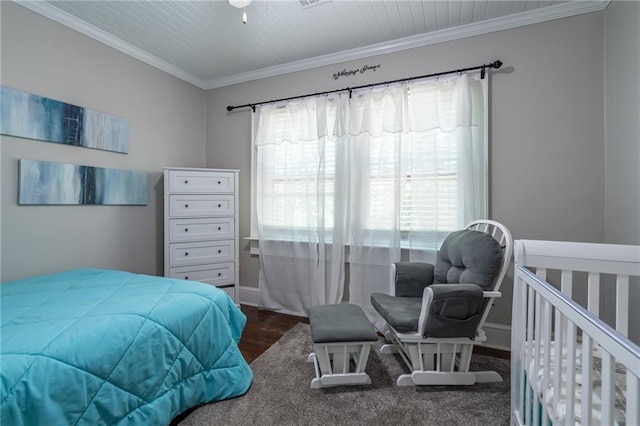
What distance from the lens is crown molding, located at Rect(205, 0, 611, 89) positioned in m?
1.96

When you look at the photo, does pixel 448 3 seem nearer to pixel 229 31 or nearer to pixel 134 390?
pixel 229 31

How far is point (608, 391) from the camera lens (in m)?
0.59

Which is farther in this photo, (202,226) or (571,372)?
(202,226)

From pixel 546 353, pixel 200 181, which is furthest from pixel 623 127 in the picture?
pixel 200 181

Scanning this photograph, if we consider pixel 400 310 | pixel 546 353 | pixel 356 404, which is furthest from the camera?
pixel 400 310

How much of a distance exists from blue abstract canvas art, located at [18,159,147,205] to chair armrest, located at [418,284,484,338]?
265 centimetres

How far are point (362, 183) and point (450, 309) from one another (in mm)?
1322

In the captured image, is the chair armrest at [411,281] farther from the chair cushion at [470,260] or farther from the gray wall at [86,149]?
the gray wall at [86,149]

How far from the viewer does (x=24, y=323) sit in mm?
1119

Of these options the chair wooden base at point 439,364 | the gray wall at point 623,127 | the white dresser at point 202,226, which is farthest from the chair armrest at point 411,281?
the white dresser at point 202,226

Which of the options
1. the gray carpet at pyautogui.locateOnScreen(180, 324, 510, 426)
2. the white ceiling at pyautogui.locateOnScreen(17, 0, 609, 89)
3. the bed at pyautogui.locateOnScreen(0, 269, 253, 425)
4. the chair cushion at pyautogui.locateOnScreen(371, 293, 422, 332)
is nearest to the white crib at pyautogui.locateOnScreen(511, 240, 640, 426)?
the gray carpet at pyautogui.locateOnScreen(180, 324, 510, 426)

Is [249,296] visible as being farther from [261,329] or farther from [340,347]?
[340,347]

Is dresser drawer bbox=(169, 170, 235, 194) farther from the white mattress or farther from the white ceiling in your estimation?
the white mattress

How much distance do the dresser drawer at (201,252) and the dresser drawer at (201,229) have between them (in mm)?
56
